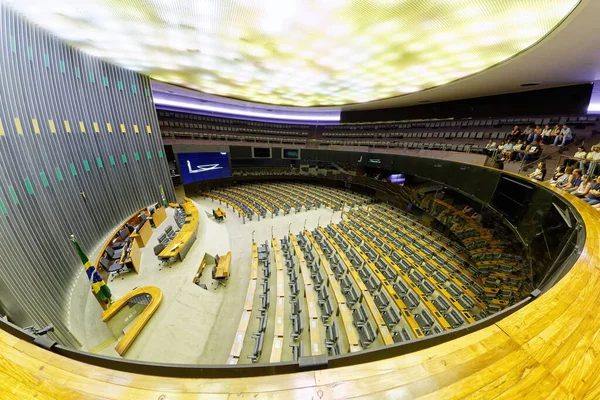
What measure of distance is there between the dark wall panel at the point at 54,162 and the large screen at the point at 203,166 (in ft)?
13.0

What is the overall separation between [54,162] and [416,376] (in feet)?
26.7

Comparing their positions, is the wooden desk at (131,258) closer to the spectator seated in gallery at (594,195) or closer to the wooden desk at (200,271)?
the wooden desk at (200,271)

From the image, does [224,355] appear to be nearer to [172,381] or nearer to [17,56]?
[172,381]

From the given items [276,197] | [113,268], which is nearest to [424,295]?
[113,268]

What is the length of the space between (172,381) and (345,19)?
6650 mm

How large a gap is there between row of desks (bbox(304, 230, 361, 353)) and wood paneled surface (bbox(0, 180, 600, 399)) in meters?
2.72

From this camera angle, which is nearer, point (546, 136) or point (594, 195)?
point (594, 195)

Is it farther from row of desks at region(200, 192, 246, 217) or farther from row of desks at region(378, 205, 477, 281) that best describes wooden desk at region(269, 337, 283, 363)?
row of desks at region(200, 192, 246, 217)

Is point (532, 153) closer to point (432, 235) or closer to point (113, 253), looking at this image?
point (432, 235)

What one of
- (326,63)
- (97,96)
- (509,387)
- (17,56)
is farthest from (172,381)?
(97,96)

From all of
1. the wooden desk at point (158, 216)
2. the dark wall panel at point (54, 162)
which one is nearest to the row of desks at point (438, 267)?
the dark wall panel at point (54, 162)

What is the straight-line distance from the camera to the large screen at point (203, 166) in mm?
12062

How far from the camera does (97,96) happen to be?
22.1 ft

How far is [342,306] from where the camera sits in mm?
4660
